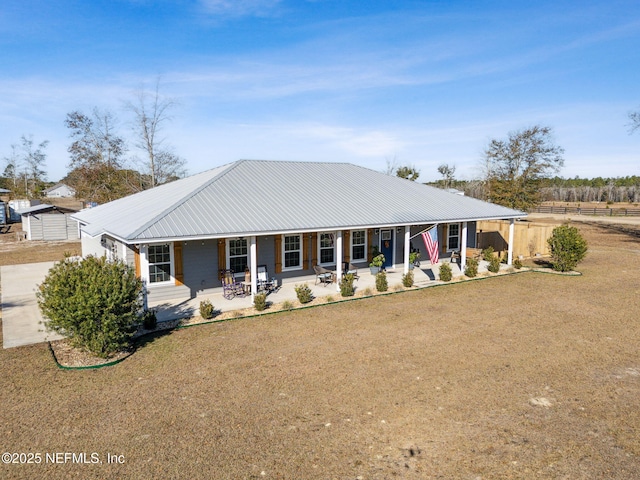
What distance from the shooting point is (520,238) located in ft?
77.4

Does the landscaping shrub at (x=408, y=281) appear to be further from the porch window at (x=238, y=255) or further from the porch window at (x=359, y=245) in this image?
the porch window at (x=238, y=255)

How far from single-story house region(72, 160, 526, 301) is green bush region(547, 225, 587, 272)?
2.08 metres

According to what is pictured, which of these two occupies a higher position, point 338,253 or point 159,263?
point 338,253

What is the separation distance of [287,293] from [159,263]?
15.1 feet

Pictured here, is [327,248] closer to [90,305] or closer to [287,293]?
[287,293]

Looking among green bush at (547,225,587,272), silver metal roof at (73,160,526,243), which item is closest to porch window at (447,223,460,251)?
silver metal roof at (73,160,526,243)

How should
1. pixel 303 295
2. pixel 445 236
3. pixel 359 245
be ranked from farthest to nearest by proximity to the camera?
pixel 445 236 < pixel 359 245 < pixel 303 295

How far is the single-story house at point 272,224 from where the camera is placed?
13.7m

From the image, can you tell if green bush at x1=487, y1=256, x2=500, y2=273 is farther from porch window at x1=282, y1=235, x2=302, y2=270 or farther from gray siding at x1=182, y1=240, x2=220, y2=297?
gray siding at x1=182, y1=240, x2=220, y2=297

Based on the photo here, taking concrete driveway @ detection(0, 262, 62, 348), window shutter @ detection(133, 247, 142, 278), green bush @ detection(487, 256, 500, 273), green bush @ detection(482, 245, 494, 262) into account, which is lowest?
concrete driveway @ detection(0, 262, 62, 348)

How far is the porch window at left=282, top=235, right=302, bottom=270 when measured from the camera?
16517 millimetres

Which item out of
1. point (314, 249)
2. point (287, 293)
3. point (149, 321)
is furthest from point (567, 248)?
point (149, 321)

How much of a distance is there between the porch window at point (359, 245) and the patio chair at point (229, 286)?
18.1 feet

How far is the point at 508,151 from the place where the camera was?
1587 inches
